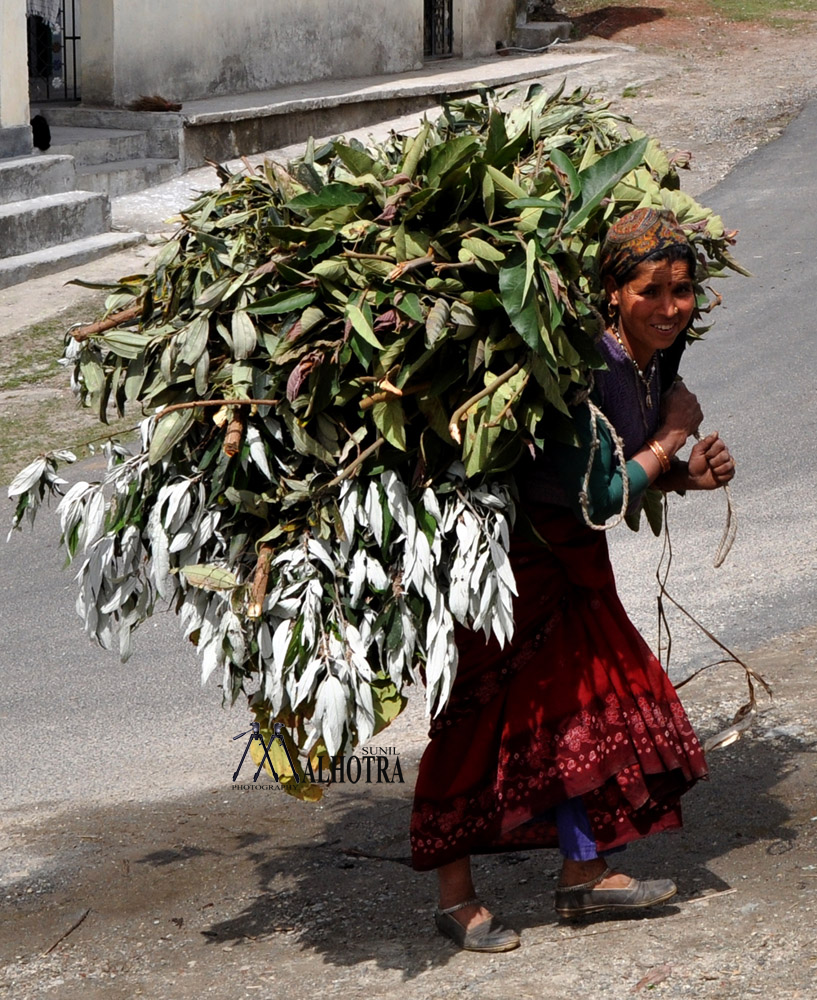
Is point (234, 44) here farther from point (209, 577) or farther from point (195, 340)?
point (209, 577)

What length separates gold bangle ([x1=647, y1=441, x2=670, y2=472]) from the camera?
9.21ft

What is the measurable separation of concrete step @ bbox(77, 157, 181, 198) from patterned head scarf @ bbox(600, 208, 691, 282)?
941 centimetres

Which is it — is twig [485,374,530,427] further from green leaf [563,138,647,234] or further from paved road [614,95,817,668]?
paved road [614,95,817,668]

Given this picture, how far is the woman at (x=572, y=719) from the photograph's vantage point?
2.82 metres

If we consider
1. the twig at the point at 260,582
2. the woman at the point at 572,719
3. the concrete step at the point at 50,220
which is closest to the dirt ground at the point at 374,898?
the woman at the point at 572,719

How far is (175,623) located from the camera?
16.5 ft

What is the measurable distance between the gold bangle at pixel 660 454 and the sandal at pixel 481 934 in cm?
102

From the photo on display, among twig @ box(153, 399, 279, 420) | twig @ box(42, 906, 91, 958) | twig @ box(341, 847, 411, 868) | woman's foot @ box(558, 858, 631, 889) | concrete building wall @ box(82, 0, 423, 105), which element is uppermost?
concrete building wall @ box(82, 0, 423, 105)

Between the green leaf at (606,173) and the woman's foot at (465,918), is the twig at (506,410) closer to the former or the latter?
the green leaf at (606,173)

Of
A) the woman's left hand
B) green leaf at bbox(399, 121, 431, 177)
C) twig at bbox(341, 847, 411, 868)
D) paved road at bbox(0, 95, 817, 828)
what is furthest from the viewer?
paved road at bbox(0, 95, 817, 828)

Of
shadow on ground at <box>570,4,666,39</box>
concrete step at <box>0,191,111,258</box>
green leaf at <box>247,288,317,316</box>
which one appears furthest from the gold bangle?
shadow on ground at <box>570,4,666,39</box>

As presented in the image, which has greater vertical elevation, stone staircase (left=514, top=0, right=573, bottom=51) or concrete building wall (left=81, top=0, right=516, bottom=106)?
stone staircase (left=514, top=0, right=573, bottom=51)

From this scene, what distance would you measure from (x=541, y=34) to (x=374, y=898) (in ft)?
50.8

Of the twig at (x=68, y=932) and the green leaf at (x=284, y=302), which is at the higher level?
the green leaf at (x=284, y=302)
